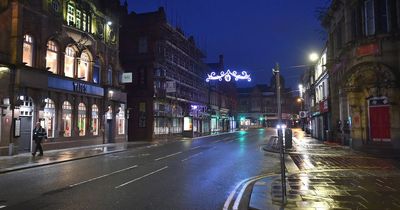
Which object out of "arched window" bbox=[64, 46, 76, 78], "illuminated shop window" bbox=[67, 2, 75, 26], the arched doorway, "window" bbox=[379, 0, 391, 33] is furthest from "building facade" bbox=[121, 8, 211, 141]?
"window" bbox=[379, 0, 391, 33]

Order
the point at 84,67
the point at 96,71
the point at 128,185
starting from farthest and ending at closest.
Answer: the point at 96,71 < the point at 84,67 < the point at 128,185

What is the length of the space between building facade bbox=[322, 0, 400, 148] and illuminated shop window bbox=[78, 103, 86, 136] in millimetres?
21060

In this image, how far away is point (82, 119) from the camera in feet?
102

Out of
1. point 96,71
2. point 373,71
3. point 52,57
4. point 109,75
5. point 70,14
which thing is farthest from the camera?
point 109,75

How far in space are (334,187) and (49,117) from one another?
21.9 meters

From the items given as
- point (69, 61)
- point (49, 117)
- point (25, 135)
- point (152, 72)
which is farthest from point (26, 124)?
point (152, 72)

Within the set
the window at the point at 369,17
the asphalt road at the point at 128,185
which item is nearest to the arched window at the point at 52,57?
the asphalt road at the point at 128,185

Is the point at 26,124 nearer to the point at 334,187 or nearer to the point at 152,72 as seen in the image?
the point at 334,187

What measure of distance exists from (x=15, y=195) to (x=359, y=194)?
977 centimetres

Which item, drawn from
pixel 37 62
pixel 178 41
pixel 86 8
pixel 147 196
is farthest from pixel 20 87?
pixel 178 41

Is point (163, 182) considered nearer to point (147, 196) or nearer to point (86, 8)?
point (147, 196)

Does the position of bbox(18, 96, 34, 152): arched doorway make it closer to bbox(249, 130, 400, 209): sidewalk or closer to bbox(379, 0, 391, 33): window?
bbox(249, 130, 400, 209): sidewalk

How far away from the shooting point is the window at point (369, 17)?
23.4 m

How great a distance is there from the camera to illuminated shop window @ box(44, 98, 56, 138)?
2636cm
